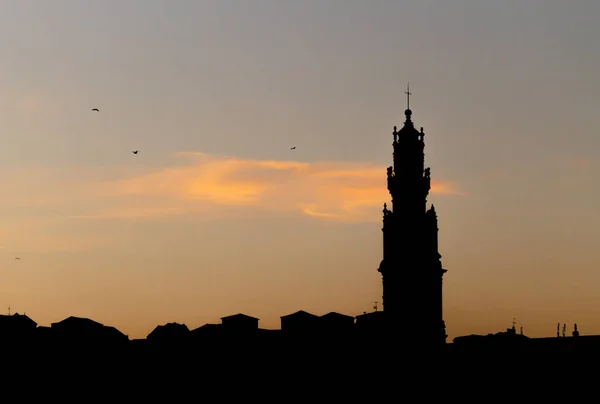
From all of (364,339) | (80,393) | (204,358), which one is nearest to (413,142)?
(364,339)

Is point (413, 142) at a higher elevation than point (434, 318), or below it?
higher

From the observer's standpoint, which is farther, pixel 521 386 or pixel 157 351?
pixel 157 351

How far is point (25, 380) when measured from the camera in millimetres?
107250

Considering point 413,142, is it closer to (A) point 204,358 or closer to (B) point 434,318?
(B) point 434,318

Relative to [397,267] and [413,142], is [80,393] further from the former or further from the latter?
[413,142]

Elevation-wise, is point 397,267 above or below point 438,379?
above

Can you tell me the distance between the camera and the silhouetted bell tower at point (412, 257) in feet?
355

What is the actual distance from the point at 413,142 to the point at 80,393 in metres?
35.9

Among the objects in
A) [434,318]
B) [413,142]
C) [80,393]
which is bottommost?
[80,393]

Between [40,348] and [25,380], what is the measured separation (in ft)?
11.9

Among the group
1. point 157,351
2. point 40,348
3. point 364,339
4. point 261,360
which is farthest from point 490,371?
point 40,348

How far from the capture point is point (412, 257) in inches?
4284

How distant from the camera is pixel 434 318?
109m

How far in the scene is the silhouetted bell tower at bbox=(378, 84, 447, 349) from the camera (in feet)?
355
